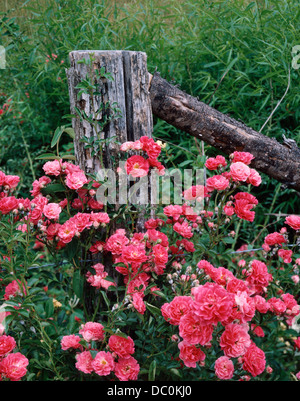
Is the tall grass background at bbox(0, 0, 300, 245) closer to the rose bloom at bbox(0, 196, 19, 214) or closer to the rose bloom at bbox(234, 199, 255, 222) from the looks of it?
the rose bloom at bbox(234, 199, 255, 222)

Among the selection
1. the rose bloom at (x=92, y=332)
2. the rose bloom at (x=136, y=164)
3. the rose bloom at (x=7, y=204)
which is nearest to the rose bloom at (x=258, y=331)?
the rose bloom at (x=92, y=332)

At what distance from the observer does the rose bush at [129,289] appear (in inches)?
41.2

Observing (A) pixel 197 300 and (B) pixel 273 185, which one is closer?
(A) pixel 197 300

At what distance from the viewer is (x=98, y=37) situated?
85.1 inches

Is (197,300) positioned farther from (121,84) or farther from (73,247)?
(121,84)

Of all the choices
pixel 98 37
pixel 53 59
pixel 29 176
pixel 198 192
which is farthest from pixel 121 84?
pixel 29 176

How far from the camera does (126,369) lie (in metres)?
1.11

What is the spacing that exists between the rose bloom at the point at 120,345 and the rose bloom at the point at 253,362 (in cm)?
33

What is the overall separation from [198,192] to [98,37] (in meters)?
1.26

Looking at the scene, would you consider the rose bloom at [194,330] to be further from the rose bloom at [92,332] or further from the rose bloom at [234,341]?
the rose bloom at [92,332]

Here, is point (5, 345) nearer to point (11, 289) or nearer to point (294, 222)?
point (11, 289)

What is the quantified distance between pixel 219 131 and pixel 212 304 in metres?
0.70

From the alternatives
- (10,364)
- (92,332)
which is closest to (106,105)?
(92,332)

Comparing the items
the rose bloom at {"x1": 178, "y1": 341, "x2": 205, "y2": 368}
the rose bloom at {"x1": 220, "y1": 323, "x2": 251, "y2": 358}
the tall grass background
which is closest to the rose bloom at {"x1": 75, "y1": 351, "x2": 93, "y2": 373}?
the rose bloom at {"x1": 178, "y1": 341, "x2": 205, "y2": 368}
